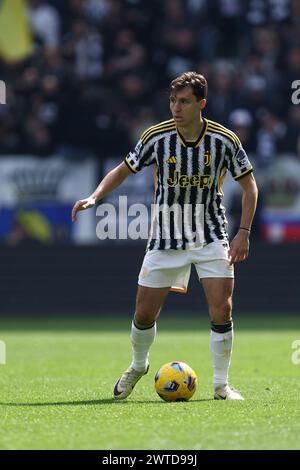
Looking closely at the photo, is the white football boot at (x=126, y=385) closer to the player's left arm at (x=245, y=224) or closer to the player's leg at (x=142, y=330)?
the player's leg at (x=142, y=330)

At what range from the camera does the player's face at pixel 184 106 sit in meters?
7.93

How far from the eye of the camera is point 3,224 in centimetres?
1819

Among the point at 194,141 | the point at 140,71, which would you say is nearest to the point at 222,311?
the point at 194,141

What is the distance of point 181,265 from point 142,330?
0.57m

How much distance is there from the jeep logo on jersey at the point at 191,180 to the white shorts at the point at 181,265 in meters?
0.44

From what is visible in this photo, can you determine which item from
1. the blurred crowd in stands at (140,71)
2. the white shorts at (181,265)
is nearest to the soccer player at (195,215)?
the white shorts at (181,265)

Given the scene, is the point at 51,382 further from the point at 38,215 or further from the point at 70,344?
the point at 38,215

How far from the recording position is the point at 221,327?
8.12 m

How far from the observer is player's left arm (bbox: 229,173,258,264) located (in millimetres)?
7965

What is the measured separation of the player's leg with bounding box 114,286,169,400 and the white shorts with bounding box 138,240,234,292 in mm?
74

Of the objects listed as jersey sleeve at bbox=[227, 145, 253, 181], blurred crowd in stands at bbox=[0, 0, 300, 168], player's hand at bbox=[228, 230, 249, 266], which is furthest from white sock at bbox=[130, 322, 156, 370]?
blurred crowd in stands at bbox=[0, 0, 300, 168]

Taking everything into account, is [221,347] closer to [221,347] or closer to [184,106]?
[221,347]
